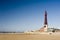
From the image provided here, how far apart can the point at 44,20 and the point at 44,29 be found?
10.1 ft

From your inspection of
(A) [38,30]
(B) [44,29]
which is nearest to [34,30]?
(A) [38,30]

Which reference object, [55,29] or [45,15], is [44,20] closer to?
[45,15]

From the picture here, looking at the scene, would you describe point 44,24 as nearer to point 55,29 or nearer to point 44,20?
point 44,20

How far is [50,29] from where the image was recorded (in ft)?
143

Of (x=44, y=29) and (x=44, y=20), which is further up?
(x=44, y=20)

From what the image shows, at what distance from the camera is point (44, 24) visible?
43.8 m

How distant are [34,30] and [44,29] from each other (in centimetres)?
537

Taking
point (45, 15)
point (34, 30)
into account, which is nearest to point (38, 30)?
point (34, 30)

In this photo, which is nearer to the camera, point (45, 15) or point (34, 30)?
point (45, 15)

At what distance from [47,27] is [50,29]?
1.30 meters

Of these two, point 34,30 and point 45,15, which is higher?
point 45,15

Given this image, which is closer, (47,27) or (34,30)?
(47,27)

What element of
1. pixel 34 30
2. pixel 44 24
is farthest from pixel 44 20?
pixel 34 30

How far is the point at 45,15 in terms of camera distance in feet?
144
